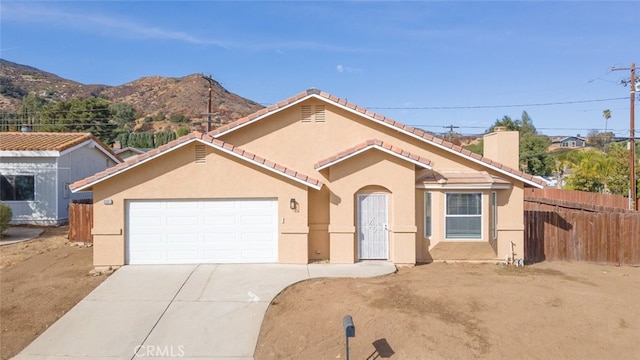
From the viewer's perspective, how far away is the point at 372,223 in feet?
40.2

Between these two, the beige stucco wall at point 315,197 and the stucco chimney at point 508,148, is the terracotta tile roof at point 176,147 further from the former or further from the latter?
the stucco chimney at point 508,148

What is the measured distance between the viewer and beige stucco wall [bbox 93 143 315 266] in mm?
11602

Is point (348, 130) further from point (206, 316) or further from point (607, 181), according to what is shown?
point (607, 181)

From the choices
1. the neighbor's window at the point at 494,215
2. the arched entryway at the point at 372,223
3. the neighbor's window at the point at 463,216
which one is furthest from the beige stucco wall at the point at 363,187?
the neighbor's window at the point at 494,215

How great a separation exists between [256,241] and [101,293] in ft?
13.9

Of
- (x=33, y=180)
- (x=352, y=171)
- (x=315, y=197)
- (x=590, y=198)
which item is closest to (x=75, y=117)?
(x=33, y=180)

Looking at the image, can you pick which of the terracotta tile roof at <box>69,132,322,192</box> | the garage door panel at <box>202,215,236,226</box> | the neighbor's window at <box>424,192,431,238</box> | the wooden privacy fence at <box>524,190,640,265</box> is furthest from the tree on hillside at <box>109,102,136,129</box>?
the wooden privacy fence at <box>524,190,640,265</box>

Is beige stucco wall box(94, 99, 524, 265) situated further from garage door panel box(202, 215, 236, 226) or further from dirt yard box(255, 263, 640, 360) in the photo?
dirt yard box(255, 263, 640, 360)

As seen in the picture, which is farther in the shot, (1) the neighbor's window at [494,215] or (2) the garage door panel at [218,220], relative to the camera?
(1) the neighbor's window at [494,215]

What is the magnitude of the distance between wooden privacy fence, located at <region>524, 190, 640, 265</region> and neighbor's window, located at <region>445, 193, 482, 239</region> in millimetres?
2978

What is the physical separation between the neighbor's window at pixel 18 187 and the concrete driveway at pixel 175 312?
1167cm

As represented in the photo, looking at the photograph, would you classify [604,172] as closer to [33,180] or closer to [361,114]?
[361,114]

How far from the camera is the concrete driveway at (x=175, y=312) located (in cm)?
715

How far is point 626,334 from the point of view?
24.9ft
